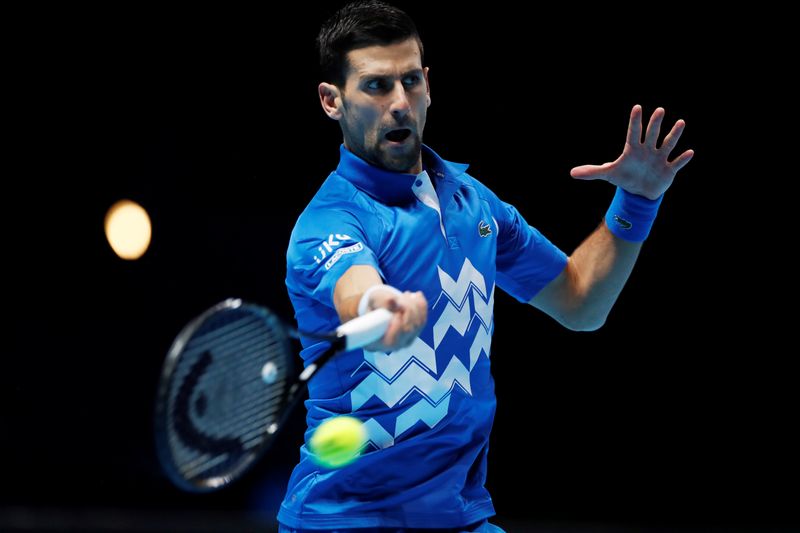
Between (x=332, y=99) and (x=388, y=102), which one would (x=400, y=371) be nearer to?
(x=388, y=102)

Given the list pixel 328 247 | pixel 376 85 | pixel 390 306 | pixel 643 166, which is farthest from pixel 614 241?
pixel 390 306

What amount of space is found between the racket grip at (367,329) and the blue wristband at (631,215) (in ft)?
3.82

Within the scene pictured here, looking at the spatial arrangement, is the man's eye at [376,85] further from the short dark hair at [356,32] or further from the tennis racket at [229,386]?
the tennis racket at [229,386]

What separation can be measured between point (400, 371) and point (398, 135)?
59 cm

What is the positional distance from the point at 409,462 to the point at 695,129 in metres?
3.14

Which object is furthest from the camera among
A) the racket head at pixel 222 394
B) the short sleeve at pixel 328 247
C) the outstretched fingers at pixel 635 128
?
the outstretched fingers at pixel 635 128

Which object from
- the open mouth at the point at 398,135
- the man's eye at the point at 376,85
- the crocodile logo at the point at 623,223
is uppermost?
the man's eye at the point at 376,85

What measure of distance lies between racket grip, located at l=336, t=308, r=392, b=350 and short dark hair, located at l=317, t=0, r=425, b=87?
87 cm

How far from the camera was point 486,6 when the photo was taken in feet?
16.5

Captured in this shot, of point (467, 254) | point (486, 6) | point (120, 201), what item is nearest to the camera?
point (467, 254)

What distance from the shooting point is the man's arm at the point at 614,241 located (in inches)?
119

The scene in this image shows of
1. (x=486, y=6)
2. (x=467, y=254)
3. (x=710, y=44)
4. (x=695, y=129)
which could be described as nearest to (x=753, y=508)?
(x=695, y=129)

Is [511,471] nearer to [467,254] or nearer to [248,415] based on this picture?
[467,254]

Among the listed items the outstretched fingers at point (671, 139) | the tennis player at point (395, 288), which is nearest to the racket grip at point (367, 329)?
the tennis player at point (395, 288)
